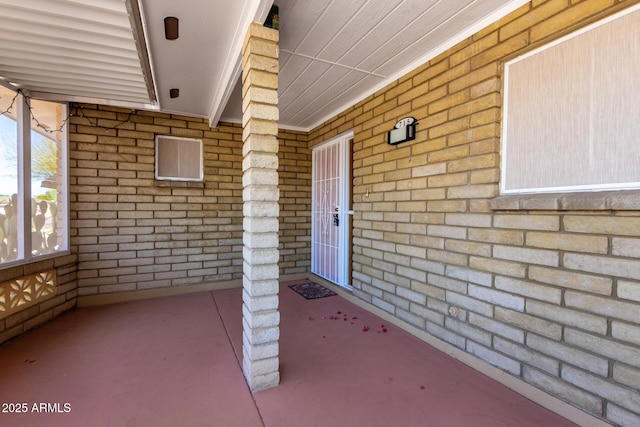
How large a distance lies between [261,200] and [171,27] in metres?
1.59

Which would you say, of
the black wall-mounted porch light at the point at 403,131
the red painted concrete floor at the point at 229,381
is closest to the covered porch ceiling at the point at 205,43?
the black wall-mounted porch light at the point at 403,131

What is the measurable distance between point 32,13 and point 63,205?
247 centimetres

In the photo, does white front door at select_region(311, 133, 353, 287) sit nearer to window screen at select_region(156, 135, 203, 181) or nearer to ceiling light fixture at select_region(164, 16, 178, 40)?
window screen at select_region(156, 135, 203, 181)

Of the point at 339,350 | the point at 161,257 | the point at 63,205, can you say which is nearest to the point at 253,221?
the point at 339,350

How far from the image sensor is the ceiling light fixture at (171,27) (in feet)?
6.93

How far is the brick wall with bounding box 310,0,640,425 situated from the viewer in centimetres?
157

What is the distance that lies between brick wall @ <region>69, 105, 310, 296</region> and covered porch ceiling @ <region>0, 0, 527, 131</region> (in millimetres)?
592

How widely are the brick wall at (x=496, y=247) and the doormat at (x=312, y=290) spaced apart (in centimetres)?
106

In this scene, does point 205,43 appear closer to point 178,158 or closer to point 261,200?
point 261,200

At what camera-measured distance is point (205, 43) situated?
2.43 m

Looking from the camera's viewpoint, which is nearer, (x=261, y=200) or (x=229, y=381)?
(x=261, y=200)

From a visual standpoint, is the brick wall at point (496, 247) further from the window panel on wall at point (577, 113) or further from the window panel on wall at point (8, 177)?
the window panel on wall at point (8, 177)

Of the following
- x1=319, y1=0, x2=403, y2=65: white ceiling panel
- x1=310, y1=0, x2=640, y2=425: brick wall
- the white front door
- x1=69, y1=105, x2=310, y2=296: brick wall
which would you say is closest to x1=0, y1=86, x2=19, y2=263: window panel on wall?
x1=69, y1=105, x2=310, y2=296: brick wall

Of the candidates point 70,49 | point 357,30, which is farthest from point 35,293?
point 357,30
